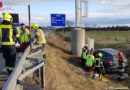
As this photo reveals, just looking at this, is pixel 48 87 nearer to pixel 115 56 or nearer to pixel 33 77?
pixel 33 77

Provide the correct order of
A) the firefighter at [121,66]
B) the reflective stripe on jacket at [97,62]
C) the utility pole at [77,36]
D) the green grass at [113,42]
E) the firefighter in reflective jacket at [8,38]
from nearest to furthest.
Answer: the firefighter in reflective jacket at [8,38]
the reflective stripe on jacket at [97,62]
the firefighter at [121,66]
the utility pole at [77,36]
the green grass at [113,42]

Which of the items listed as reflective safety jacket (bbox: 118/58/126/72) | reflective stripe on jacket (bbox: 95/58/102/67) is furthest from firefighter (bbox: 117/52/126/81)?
reflective stripe on jacket (bbox: 95/58/102/67)

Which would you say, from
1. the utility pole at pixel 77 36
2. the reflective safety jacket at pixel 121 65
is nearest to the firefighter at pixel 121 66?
the reflective safety jacket at pixel 121 65

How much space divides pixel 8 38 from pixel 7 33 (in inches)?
5.8

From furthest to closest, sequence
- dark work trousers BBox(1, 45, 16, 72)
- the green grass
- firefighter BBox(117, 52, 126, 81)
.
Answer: the green grass → firefighter BBox(117, 52, 126, 81) → dark work trousers BBox(1, 45, 16, 72)

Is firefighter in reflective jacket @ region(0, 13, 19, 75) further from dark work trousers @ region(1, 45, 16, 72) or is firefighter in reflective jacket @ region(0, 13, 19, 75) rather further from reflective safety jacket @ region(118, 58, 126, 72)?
reflective safety jacket @ region(118, 58, 126, 72)

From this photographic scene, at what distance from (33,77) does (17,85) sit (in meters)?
2.58

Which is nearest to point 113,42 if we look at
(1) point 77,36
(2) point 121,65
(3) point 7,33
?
(1) point 77,36

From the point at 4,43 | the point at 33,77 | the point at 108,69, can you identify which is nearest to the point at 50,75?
the point at 33,77

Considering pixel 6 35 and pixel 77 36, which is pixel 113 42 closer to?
pixel 77 36

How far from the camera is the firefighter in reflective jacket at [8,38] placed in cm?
503

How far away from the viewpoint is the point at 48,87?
7.03 m

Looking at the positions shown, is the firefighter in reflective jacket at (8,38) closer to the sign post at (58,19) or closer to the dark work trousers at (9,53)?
the dark work trousers at (9,53)

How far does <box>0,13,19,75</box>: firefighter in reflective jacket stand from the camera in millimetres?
5027
